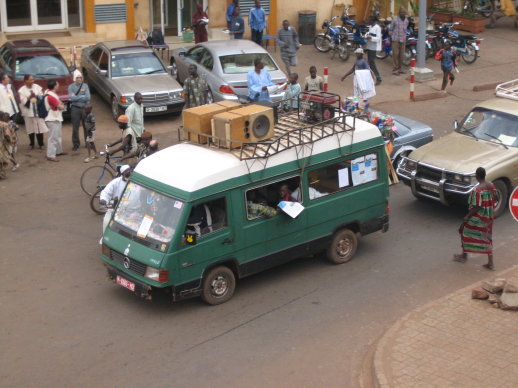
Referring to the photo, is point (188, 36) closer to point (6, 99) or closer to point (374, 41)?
point (374, 41)

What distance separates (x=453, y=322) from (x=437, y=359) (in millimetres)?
1096

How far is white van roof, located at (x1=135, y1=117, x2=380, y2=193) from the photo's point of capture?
35.6 feet

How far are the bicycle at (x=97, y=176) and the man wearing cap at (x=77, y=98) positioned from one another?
268 centimetres

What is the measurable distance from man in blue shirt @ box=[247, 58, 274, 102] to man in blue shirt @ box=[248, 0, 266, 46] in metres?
6.93

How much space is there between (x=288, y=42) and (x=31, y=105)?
817cm

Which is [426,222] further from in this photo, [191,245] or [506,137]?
[191,245]

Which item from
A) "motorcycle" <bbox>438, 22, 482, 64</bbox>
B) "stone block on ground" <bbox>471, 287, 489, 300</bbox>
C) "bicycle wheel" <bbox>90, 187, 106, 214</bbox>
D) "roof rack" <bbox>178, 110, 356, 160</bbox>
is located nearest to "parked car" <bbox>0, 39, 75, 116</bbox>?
"bicycle wheel" <bbox>90, 187, 106, 214</bbox>

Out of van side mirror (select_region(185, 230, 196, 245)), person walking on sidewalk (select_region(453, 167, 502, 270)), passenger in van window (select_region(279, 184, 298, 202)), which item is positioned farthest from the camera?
person walking on sidewalk (select_region(453, 167, 502, 270))

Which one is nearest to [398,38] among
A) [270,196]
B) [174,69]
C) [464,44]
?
[464,44]

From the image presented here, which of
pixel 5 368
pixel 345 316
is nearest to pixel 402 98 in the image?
pixel 345 316

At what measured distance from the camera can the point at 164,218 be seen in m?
10.9

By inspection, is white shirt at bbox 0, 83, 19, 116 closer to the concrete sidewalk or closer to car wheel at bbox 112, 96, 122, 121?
car wheel at bbox 112, 96, 122, 121

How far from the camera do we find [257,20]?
24969 mm

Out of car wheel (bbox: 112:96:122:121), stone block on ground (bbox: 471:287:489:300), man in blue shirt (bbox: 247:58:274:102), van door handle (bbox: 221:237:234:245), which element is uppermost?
man in blue shirt (bbox: 247:58:274:102)
